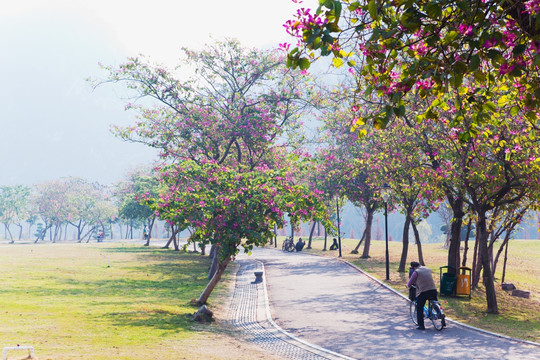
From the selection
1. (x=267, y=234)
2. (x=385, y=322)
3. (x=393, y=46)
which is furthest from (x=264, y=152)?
(x=393, y=46)

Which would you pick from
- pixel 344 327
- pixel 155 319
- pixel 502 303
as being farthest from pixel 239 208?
pixel 502 303

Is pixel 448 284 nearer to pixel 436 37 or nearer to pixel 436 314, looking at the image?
pixel 436 314

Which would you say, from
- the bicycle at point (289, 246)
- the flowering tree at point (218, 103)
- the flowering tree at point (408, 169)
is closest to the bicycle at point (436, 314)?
the flowering tree at point (408, 169)

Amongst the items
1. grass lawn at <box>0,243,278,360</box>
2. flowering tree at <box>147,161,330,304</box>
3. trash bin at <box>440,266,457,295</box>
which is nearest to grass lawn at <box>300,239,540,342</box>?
trash bin at <box>440,266,457,295</box>

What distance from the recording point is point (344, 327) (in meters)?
14.0

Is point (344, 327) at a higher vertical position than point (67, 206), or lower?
lower

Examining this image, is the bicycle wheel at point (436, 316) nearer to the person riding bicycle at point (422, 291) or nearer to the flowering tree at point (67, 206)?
the person riding bicycle at point (422, 291)

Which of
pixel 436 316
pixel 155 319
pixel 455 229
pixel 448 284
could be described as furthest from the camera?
pixel 455 229

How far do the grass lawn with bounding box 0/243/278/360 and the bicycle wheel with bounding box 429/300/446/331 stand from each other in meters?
4.80

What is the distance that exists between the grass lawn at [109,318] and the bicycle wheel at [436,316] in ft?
15.8

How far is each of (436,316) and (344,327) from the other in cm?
233

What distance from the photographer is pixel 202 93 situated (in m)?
29.2

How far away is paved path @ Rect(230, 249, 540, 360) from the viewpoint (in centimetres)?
1122

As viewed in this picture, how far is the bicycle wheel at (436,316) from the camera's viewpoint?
1328 cm
